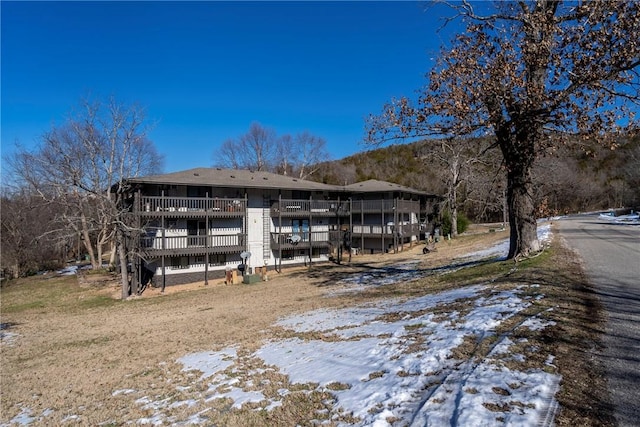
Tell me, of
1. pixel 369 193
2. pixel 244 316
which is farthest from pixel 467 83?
pixel 369 193

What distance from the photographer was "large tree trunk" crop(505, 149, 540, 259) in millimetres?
12633

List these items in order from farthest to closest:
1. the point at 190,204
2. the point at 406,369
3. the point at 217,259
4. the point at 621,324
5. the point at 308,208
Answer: the point at 308,208 → the point at 217,259 → the point at 190,204 → the point at 621,324 → the point at 406,369

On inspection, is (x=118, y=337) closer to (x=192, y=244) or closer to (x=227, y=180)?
(x=192, y=244)

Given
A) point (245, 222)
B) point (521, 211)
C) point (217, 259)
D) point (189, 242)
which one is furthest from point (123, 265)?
point (521, 211)

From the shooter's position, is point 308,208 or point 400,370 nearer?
point 400,370

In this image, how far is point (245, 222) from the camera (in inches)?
1097

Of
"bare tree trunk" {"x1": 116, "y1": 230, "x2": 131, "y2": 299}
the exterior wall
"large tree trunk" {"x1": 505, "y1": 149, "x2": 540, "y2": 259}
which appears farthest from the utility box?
"large tree trunk" {"x1": 505, "y1": 149, "x2": 540, "y2": 259}

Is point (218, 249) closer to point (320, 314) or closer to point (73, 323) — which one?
point (73, 323)

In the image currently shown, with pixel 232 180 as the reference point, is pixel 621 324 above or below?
below

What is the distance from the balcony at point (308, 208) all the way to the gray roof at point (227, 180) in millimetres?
1266

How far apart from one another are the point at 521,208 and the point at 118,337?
48.8 ft

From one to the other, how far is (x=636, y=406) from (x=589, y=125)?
27.3ft

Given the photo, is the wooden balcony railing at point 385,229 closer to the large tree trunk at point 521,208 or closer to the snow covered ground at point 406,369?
the large tree trunk at point 521,208

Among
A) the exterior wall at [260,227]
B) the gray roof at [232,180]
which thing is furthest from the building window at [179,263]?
the gray roof at [232,180]
